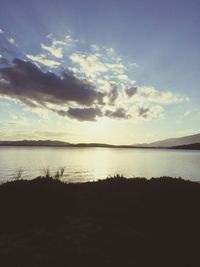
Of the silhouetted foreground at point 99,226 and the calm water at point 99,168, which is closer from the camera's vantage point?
the silhouetted foreground at point 99,226

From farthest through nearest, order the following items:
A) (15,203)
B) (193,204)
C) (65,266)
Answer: (193,204) < (15,203) < (65,266)

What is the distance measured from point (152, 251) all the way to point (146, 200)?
4.84m

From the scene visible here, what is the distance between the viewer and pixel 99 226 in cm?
1077

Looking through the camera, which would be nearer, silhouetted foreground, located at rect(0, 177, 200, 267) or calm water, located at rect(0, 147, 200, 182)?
silhouetted foreground, located at rect(0, 177, 200, 267)

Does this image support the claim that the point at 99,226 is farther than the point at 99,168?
No

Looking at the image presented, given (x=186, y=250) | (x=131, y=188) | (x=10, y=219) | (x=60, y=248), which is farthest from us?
(x=131, y=188)

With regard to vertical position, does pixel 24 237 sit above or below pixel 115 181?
below

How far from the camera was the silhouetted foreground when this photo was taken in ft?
26.3

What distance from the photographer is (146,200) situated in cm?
1356

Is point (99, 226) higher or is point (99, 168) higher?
point (99, 226)

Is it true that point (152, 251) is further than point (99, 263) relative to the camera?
Yes

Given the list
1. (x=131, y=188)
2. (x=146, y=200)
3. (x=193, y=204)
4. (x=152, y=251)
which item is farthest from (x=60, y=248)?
(x=131, y=188)

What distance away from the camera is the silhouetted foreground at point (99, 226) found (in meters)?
8.03

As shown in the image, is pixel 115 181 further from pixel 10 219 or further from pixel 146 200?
pixel 10 219
